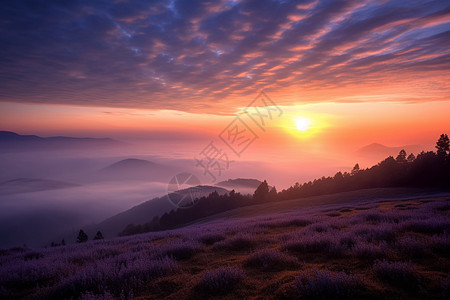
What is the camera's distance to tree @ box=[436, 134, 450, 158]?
58434 millimetres

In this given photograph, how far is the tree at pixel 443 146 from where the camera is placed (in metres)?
58.4

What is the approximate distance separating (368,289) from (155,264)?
15.4 ft

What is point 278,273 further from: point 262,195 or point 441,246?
point 262,195

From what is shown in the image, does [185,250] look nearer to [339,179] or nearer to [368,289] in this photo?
[368,289]

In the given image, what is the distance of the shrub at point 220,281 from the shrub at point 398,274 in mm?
2666

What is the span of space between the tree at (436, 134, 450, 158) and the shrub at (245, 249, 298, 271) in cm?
7355

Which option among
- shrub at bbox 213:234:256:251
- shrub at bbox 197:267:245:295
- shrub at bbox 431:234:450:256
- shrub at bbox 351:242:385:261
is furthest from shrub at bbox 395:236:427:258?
shrub at bbox 213:234:256:251

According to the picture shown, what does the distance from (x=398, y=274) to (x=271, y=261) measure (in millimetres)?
2637

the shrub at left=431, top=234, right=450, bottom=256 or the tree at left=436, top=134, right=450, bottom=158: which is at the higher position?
the tree at left=436, top=134, right=450, bottom=158

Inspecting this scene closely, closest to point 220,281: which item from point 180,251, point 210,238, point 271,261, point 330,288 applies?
point 271,261

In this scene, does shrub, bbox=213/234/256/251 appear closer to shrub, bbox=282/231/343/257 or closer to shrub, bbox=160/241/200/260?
shrub, bbox=160/241/200/260

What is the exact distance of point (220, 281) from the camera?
191 inches

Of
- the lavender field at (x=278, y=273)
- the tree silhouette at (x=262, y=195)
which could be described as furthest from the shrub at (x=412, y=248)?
the tree silhouette at (x=262, y=195)

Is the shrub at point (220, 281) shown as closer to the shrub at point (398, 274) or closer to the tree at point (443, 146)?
the shrub at point (398, 274)
